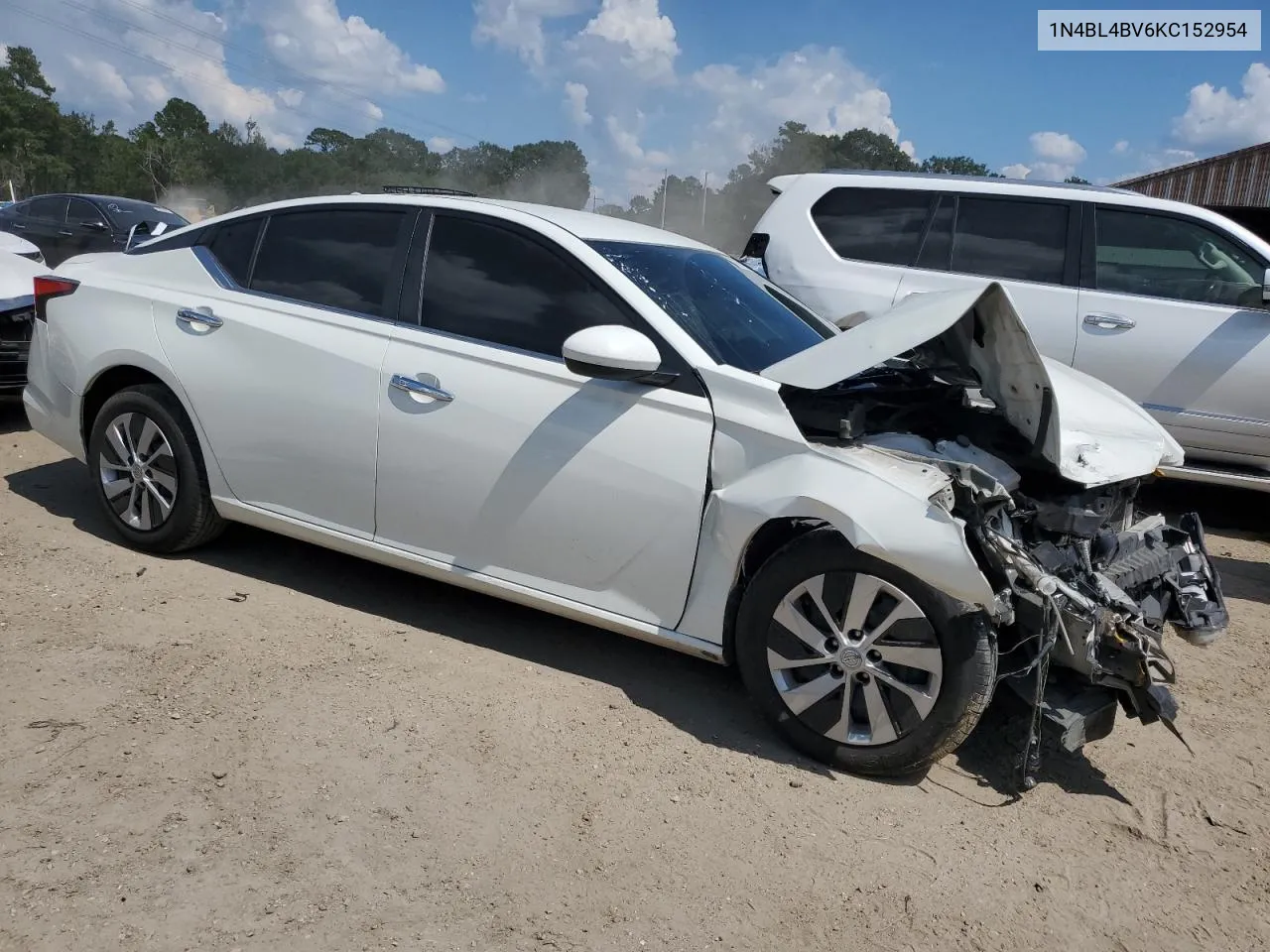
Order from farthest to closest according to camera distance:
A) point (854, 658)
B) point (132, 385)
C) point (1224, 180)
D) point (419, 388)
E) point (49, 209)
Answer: point (1224, 180), point (49, 209), point (132, 385), point (419, 388), point (854, 658)

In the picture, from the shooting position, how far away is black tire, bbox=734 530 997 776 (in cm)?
286

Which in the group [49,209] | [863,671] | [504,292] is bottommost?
[863,671]

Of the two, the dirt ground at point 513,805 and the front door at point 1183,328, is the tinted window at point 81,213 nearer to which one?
the dirt ground at point 513,805

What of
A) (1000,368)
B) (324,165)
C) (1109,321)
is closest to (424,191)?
(1000,368)

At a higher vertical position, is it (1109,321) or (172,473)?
(1109,321)

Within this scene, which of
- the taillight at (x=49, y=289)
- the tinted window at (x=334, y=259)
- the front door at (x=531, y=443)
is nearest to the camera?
the front door at (x=531, y=443)

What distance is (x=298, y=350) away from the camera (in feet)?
12.7

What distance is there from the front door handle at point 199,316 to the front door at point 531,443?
943 mm

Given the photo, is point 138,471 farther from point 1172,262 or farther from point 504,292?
point 1172,262

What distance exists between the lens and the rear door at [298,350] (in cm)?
376

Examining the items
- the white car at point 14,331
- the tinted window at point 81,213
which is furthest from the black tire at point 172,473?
the tinted window at point 81,213

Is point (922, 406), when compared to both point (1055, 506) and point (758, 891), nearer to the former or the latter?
point (1055, 506)

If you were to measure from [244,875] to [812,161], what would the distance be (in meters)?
35.3

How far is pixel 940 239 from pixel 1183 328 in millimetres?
1569
